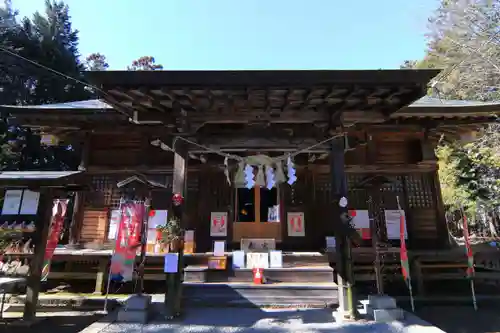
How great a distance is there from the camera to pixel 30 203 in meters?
6.31

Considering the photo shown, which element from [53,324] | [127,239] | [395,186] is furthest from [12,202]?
[395,186]

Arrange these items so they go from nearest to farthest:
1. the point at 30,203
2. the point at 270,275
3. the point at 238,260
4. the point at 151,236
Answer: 1. the point at 30,203
2. the point at 270,275
3. the point at 238,260
4. the point at 151,236

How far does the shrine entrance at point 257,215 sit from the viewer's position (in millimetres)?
9312

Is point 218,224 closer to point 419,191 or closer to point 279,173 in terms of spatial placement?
point 279,173

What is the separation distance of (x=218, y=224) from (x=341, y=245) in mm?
4478

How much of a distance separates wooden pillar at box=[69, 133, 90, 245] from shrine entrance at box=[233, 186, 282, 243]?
16.5ft

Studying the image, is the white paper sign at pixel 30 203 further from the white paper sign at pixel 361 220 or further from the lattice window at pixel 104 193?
the white paper sign at pixel 361 220

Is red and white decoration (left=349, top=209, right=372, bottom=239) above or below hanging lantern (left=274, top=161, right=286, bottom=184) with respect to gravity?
below

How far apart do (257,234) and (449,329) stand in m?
5.27

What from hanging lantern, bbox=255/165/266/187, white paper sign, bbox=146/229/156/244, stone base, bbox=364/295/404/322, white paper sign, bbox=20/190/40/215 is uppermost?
hanging lantern, bbox=255/165/266/187

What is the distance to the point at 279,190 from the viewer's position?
9.52 m

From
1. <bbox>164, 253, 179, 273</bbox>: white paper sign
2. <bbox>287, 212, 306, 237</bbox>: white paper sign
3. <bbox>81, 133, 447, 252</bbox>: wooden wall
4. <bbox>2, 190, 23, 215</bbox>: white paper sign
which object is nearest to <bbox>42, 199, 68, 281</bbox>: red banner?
<bbox>2, 190, 23, 215</bbox>: white paper sign

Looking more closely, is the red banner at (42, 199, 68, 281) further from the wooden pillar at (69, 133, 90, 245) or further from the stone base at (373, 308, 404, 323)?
the stone base at (373, 308, 404, 323)

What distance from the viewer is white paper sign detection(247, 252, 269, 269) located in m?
7.68
